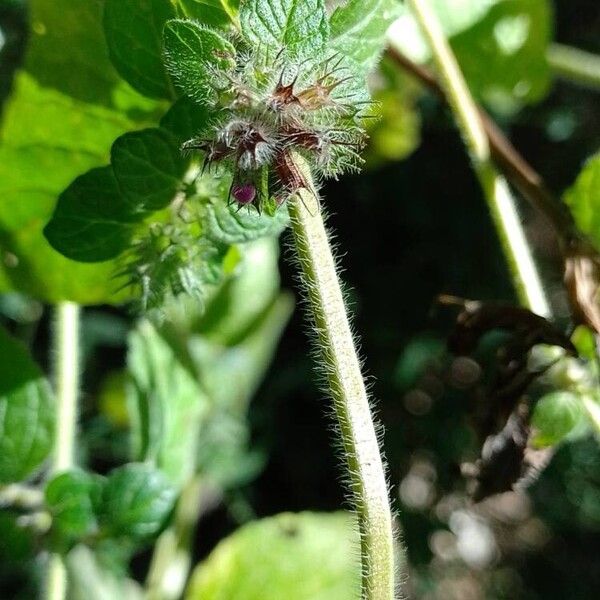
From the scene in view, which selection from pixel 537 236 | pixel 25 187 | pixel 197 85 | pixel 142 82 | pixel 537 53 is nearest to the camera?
pixel 197 85

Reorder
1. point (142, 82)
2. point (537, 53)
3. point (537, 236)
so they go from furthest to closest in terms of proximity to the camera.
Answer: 1. point (537, 236)
2. point (537, 53)
3. point (142, 82)

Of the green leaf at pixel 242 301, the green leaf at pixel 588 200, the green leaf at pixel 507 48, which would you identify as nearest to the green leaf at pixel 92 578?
the green leaf at pixel 242 301

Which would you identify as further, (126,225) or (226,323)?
(226,323)

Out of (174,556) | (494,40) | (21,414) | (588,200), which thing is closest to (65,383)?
(21,414)

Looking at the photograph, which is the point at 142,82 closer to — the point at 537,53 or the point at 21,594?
the point at 537,53

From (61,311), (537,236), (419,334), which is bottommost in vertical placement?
(61,311)

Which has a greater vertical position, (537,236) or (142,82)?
(537,236)

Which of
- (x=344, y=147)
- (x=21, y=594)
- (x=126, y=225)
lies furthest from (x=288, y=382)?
(x=344, y=147)

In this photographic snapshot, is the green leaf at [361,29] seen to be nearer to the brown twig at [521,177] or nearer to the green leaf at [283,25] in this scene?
the green leaf at [283,25]
